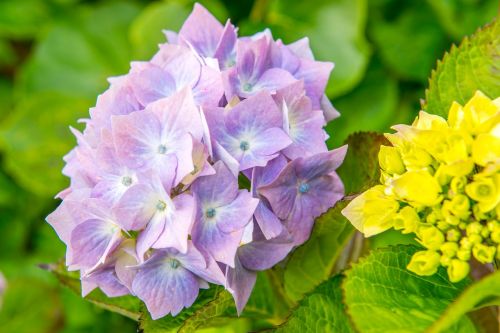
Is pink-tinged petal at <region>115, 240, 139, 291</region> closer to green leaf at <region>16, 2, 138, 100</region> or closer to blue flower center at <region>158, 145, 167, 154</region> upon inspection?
blue flower center at <region>158, 145, 167, 154</region>

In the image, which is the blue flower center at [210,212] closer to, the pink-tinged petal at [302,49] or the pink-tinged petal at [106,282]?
the pink-tinged petal at [106,282]

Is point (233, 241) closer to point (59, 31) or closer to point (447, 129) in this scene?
point (447, 129)

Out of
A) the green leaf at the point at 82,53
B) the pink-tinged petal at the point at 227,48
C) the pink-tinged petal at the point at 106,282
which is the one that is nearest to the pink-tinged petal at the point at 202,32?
the pink-tinged petal at the point at 227,48

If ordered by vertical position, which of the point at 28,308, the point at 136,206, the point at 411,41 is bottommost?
the point at 28,308

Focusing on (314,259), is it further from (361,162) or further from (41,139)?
(41,139)

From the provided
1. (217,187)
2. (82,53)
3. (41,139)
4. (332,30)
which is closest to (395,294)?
(217,187)
